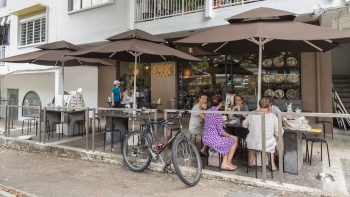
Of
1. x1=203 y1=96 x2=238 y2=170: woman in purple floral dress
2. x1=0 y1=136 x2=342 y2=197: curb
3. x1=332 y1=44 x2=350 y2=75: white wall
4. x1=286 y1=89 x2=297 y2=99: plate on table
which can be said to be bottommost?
x1=0 y1=136 x2=342 y2=197: curb

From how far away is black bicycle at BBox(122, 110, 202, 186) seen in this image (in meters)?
4.39

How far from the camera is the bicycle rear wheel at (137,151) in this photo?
5.02 metres

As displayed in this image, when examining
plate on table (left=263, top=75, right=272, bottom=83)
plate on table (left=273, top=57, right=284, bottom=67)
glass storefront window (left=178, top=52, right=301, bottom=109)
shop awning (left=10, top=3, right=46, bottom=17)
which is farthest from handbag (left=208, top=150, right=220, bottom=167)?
shop awning (left=10, top=3, right=46, bottom=17)

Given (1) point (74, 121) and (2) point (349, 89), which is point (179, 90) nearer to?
(1) point (74, 121)

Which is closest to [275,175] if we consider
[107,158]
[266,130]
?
[266,130]

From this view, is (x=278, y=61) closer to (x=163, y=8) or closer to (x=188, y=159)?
(x=163, y=8)

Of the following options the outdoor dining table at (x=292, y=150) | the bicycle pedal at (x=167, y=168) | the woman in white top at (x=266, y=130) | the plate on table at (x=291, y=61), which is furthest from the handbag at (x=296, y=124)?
the plate on table at (x=291, y=61)

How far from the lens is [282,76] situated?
8.82 metres

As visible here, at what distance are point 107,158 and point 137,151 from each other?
3.41ft

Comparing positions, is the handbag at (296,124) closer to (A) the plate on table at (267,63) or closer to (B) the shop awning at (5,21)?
(A) the plate on table at (267,63)

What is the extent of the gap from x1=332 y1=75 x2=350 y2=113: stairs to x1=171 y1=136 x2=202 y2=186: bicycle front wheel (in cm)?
838

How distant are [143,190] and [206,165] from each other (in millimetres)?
1406

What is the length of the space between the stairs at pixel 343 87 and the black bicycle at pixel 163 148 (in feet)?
27.6

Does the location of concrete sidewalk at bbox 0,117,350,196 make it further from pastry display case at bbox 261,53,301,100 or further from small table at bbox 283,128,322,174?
pastry display case at bbox 261,53,301,100
